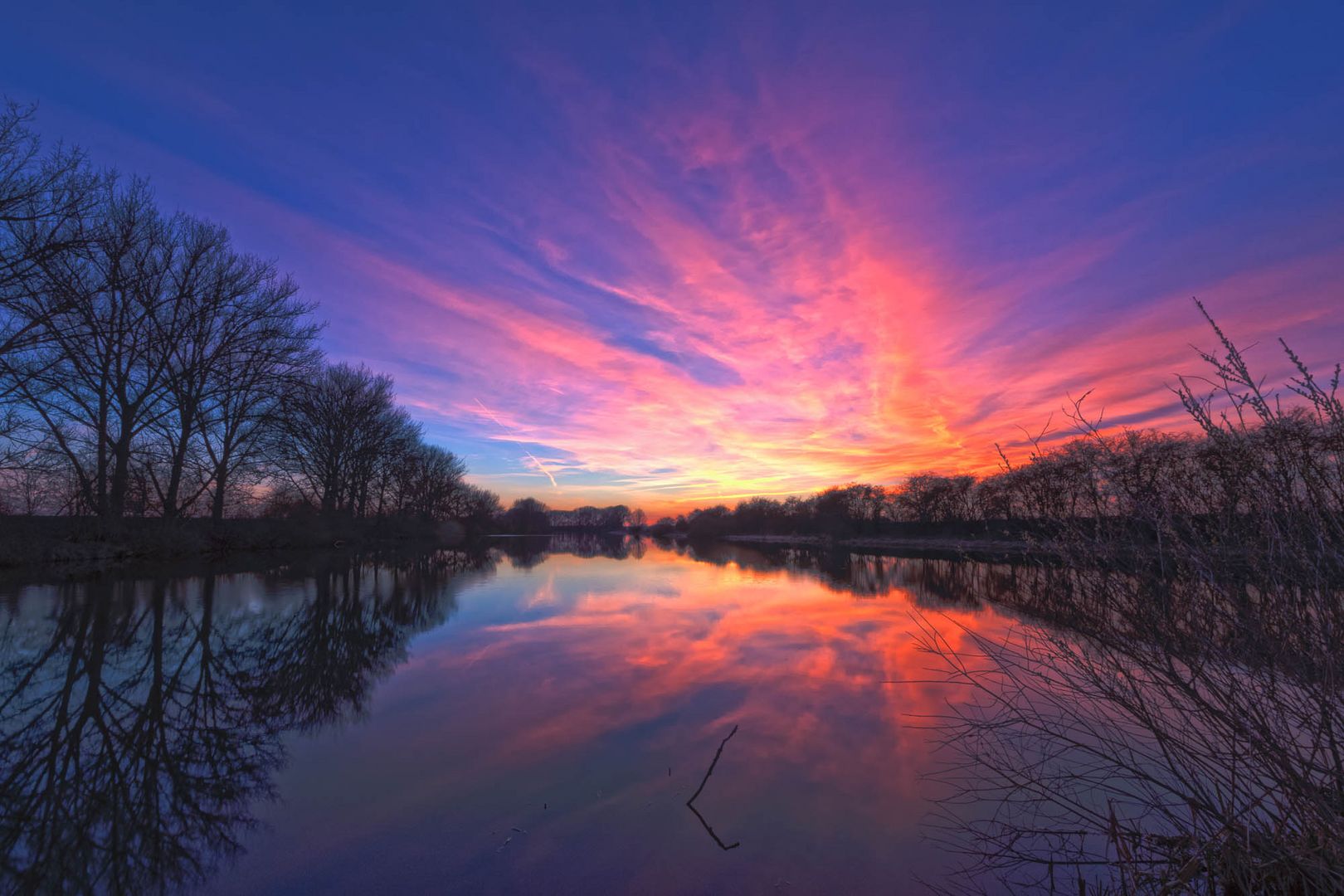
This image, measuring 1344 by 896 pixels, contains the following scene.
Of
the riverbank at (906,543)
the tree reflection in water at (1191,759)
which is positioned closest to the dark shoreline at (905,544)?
the riverbank at (906,543)

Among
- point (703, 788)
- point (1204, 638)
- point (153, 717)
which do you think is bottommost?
point (703, 788)

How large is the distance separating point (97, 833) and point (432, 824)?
1969mm

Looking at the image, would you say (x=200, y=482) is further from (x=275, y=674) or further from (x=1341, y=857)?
(x=1341, y=857)

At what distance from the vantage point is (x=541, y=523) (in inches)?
4518

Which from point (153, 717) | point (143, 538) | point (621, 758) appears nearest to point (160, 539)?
point (143, 538)

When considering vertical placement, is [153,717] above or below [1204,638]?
below

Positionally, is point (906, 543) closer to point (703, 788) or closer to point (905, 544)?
point (905, 544)

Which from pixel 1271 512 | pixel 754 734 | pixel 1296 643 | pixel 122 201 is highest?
pixel 122 201

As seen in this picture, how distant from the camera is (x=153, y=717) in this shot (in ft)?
17.1

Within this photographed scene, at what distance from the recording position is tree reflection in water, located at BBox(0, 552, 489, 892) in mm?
3178

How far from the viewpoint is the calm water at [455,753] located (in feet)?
10.4

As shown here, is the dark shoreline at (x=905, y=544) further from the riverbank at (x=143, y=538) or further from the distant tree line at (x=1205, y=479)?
the riverbank at (x=143, y=538)

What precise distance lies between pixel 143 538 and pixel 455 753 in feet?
77.1

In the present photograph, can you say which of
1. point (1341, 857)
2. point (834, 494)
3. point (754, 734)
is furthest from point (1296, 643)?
point (834, 494)
